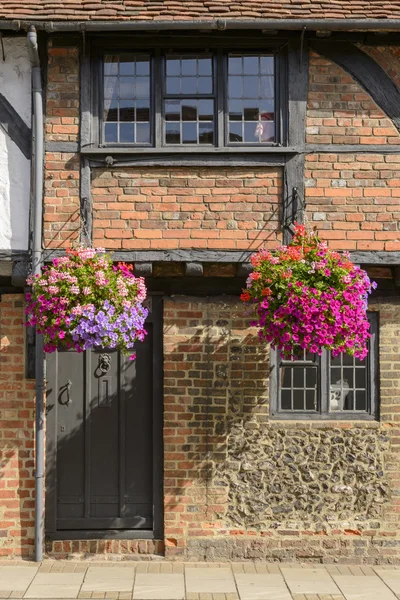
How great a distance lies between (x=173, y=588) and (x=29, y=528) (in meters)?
1.76

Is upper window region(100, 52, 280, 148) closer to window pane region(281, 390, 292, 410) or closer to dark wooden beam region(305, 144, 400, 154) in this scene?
dark wooden beam region(305, 144, 400, 154)

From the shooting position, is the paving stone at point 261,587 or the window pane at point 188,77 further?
the window pane at point 188,77

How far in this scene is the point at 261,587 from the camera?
6.57 m

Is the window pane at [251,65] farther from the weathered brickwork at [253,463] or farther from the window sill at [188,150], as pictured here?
the weathered brickwork at [253,463]

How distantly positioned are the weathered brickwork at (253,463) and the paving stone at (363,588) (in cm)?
48

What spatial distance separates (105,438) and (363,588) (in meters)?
2.98

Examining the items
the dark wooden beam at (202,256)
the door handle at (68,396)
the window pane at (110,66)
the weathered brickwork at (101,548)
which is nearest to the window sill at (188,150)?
the window pane at (110,66)

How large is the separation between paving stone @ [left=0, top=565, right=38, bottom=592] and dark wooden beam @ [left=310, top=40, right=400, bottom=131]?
5.82 meters

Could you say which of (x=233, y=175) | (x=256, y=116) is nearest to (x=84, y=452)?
(x=233, y=175)

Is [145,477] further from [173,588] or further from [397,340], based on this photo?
[397,340]

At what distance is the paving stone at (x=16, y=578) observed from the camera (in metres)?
6.50

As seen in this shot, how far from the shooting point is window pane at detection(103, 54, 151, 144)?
7.39 m

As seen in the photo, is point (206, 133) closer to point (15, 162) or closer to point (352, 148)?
point (352, 148)

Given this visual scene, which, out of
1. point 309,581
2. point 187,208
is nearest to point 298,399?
point 309,581
